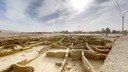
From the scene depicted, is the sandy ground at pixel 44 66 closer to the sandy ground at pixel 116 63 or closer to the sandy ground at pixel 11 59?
the sandy ground at pixel 11 59

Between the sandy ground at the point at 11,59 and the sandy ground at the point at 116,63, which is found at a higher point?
the sandy ground at the point at 116,63

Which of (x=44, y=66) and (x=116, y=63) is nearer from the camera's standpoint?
(x=116, y=63)

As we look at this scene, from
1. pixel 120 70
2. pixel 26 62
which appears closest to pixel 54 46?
pixel 26 62

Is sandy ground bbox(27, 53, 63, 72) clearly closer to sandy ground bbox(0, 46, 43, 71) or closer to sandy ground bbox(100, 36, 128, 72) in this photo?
sandy ground bbox(0, 46, 43, 71)

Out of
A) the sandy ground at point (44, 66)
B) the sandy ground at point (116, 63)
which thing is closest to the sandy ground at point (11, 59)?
the sandy ground at point (44, 66)

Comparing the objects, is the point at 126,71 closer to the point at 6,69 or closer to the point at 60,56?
the point at 6,69

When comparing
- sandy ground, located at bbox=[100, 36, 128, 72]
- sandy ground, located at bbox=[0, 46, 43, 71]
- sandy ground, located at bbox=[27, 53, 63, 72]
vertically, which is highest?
sandy ground, located at bbox=[100, 36, 128, 72]

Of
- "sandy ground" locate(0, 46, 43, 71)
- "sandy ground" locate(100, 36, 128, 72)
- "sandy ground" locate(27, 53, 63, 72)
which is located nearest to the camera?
"sandy ground" locate(100, 36, 128, 72)

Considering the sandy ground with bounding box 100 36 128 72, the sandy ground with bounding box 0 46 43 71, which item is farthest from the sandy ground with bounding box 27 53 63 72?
the sandy ground with bounding box 100 36 128 72

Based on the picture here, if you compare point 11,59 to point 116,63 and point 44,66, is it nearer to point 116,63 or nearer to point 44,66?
point 44,66

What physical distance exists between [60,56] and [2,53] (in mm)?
7163

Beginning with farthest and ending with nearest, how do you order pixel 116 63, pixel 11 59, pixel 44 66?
pixel 11 59
pixel 44 66
pixel 116 63

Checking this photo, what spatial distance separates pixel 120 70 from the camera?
4387mm

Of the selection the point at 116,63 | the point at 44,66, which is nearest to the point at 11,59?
the point at 44,66
